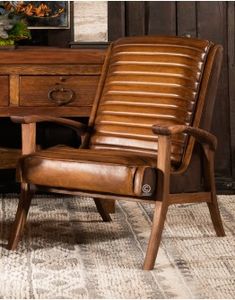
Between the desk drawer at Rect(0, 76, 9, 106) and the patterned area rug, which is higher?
the desk drawer at Rect(0, 76, 9, 106)

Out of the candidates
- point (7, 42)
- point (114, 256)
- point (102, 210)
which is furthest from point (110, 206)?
point (7, 42)

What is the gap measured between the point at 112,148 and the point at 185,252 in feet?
2.16

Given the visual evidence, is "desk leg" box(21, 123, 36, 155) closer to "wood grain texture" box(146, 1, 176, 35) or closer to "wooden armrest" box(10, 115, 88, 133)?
"wooden armrest" box(10, 115, 88, 133)

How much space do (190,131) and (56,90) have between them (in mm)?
1237

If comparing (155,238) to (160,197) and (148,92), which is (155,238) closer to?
(160,197)

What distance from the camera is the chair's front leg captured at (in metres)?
3.13

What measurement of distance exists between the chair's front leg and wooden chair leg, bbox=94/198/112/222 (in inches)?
36.5

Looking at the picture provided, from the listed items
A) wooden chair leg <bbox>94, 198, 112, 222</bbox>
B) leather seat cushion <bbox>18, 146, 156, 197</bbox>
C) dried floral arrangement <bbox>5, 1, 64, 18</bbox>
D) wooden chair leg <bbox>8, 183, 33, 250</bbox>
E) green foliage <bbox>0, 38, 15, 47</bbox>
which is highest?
dried floral arrangement <bbox>5, 1, 64, 18</bbox>

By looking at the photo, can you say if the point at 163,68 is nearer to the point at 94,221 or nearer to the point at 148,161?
the point at 148,161

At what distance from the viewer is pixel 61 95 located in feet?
14.2

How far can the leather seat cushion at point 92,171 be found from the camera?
3.13 metres

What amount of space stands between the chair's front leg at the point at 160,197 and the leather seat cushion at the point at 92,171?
4 centimetres

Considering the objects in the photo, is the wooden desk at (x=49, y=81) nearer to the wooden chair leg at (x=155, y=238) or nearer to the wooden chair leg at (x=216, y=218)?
the wooden chair leg at (x=216, y=218)

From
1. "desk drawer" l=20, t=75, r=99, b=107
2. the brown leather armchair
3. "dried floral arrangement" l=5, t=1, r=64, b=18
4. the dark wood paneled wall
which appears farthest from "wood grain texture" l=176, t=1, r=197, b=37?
the brown leather armchair
